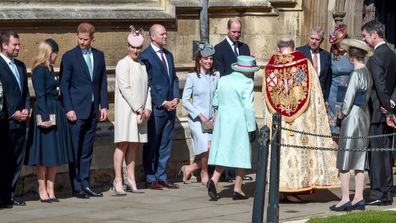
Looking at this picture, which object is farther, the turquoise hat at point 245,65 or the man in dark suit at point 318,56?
the man in dark suit at point 318,56

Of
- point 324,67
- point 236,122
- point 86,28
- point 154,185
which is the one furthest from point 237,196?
point 86,28

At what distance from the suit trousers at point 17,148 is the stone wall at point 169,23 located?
65 centimetres

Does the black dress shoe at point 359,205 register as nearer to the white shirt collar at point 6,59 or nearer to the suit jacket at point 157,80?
the suit jacket at point 157,80

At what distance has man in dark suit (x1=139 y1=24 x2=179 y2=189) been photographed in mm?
15672

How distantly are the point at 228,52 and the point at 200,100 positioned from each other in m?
0.99

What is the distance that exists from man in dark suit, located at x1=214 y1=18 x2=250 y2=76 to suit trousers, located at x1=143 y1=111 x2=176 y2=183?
1030mm

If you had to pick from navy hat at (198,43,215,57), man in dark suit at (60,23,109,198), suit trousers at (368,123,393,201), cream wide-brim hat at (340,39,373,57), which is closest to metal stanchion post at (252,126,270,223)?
cream wide-brim hat at (340,39,373,57)

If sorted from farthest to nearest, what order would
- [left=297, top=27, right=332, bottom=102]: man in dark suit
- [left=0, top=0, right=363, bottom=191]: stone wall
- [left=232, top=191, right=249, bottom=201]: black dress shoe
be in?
[left=297, top=27, right=332, bottom=102]: man in dark suit < [left=0, top=0, right=363, bottom=191]: stone wall < [left=232, top=191, right=249, bottom=201]: black dress shoe

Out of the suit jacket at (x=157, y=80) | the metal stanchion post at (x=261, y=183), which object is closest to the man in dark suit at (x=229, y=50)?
the suit jacket at (x=157, y=80)

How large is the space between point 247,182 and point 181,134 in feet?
3.29

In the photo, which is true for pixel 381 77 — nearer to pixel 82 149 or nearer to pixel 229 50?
pixel 229 50

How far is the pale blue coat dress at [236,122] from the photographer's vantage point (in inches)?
568

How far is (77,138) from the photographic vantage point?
48.7ft

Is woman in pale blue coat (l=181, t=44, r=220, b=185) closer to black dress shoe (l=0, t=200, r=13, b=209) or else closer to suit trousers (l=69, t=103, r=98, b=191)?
suit trousers (l=69, t=103, r=98, b=191)
